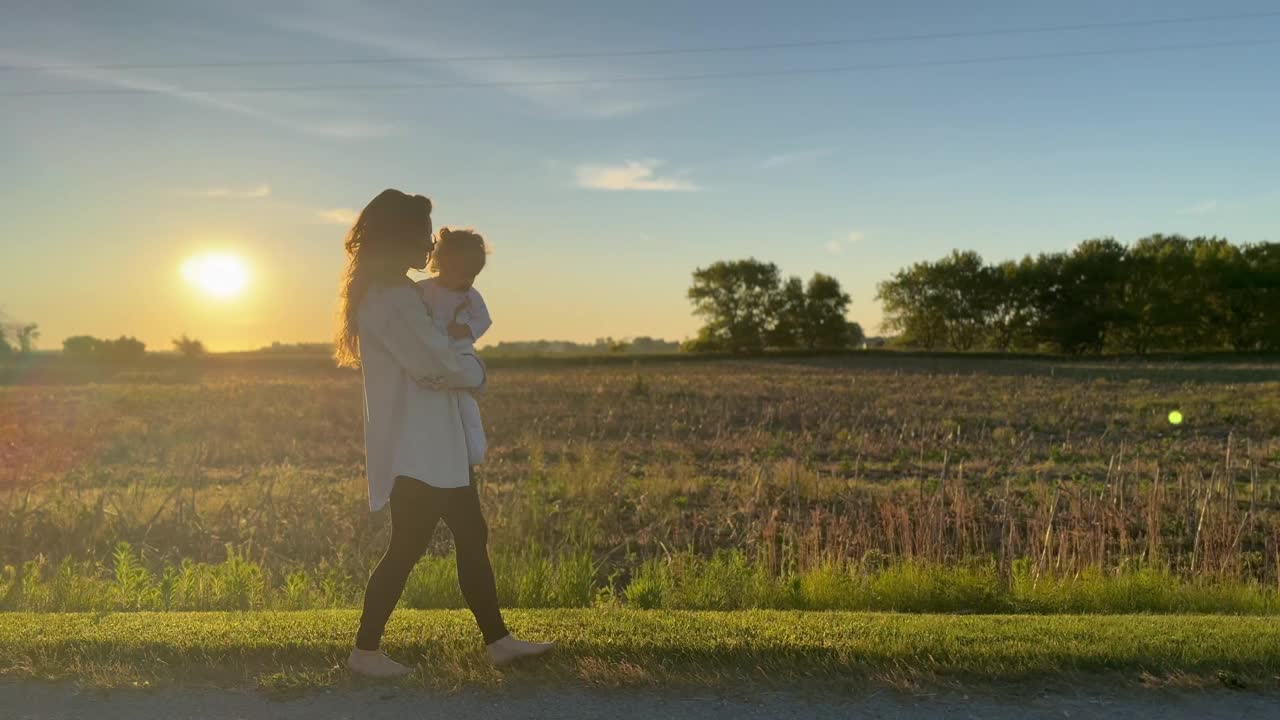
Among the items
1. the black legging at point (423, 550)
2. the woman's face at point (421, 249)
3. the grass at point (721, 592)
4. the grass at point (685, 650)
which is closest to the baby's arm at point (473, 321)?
the woman's face at point (421, 249)

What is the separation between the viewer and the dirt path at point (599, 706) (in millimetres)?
4727

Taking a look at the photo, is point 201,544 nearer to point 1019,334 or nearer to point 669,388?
point 669,388

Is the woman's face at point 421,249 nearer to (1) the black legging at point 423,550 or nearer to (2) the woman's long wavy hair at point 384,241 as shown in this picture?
(2) the woman's long wavy hair at point 384,241

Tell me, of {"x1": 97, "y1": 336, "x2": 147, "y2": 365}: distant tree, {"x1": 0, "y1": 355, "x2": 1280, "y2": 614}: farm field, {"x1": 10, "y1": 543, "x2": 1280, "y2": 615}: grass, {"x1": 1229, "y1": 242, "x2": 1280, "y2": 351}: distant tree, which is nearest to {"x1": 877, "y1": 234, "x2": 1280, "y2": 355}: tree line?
{"x1": 1229, "y1": 242, "x2": 1280, "y2": 351}: distant tree

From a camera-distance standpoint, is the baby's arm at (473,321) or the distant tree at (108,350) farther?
the distant tree at (108,350)

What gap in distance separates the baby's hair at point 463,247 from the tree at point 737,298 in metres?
107

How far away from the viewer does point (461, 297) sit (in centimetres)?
525

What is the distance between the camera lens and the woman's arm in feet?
16.3

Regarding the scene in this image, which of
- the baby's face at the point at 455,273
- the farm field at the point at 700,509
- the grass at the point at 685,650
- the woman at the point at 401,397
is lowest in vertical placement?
the farm field at the point at 700,509

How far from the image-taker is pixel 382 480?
203 inches

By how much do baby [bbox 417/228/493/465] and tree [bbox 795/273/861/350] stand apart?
104684 millimetres

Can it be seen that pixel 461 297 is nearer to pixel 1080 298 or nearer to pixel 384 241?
pixel 384 241

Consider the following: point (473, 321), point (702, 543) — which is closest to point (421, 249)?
point (473, 321)

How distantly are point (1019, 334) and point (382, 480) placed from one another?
340ft
